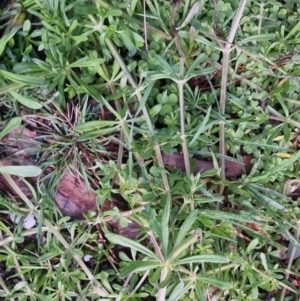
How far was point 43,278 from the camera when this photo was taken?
4.17 ft

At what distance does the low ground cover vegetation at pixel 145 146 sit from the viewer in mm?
1199

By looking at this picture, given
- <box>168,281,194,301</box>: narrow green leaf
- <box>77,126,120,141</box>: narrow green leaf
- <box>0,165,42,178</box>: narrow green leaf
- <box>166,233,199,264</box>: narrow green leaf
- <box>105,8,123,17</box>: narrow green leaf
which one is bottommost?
<box>168,281,194,301</box>: narrow green leaf

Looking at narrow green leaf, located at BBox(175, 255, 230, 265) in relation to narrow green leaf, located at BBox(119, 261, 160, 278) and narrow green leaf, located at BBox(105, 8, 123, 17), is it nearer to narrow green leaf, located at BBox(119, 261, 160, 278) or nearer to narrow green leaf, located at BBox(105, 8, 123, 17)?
narrow green leaf, located at BBox(119, 261, 160, 278)

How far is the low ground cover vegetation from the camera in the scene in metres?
1.20

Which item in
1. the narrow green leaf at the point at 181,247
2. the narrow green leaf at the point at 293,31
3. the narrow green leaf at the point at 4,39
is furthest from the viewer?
the narrow green leaf at the point at 293,31

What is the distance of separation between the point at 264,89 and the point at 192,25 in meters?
0.27

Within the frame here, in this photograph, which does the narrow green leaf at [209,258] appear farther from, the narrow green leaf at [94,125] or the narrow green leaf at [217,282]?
the narrow green leaf at [94,125]

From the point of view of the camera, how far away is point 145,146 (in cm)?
121

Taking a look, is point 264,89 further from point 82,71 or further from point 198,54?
point 82,71

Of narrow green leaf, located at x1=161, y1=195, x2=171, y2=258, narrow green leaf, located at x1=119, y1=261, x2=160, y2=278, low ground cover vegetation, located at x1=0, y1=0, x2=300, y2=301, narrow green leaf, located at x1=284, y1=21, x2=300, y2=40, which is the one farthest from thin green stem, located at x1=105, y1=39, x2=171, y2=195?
narrow green leaf, located at x1=284, y1=21, x2=300, y2=40

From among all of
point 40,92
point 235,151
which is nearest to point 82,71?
point 40,92

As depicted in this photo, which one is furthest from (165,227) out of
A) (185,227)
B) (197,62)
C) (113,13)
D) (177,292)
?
(113,13)

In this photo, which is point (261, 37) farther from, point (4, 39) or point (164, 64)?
point (4, 39)

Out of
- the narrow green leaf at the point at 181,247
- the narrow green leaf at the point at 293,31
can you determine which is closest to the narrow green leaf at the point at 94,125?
the narrow green leaf at the point at 181,247
